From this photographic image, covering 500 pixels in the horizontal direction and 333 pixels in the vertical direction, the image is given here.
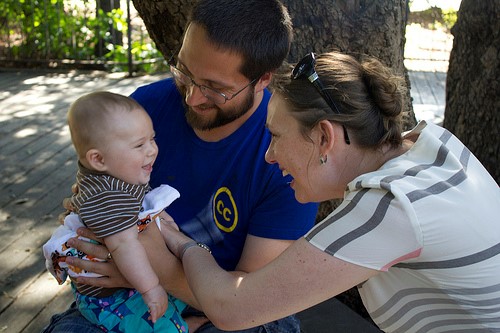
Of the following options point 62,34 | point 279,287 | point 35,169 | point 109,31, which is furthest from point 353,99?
point 62,34

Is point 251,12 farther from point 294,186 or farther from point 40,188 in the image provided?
→ point 40,188

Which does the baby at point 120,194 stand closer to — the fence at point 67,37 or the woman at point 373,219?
the woman at point 373,219

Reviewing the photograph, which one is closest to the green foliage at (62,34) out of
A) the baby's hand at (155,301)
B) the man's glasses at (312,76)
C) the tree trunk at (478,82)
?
the tree trunk at (478,82)

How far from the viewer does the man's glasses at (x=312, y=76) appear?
5.93ft

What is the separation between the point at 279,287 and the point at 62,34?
9.24 m

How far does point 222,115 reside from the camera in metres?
2.34

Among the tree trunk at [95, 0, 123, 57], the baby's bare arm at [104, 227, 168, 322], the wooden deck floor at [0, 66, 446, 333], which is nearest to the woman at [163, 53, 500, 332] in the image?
the baby's bare arm at [104, 227, 168, 322]

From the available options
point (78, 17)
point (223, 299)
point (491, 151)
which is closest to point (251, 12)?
point (223, 299)

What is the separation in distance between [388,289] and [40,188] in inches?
157

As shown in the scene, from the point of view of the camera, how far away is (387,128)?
1.88 m

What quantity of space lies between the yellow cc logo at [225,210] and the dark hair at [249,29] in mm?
424

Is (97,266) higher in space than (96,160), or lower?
lower

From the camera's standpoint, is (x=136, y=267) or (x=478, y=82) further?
(x=478, y=82)

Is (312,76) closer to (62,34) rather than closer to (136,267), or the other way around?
(136,267)
